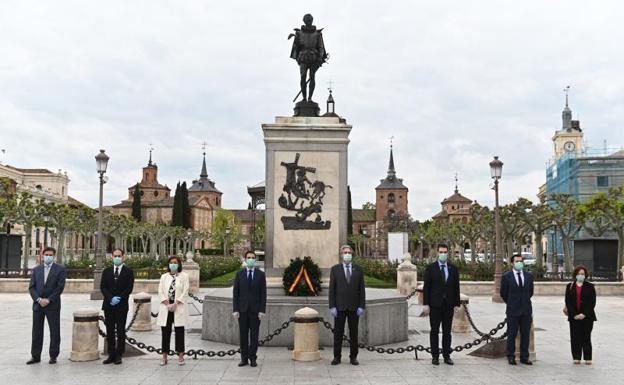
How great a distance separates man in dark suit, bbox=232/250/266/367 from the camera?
32.1 feet

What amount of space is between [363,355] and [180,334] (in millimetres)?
3474

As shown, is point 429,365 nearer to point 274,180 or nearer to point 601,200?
point 274,180

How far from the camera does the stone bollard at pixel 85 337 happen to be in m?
10.2

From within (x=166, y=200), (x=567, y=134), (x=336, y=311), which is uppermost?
(x=567, y=134)

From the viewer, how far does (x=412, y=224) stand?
95.2m

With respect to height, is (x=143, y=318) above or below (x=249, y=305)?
below

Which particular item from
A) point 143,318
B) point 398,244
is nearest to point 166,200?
point 398,244

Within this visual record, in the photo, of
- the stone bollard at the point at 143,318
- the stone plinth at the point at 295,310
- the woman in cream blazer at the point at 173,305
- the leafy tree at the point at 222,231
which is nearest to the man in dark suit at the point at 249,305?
the woman in cream blazer at the point at 173,305

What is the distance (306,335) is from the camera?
10164mm

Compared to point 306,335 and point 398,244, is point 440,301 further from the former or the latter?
point 398,244

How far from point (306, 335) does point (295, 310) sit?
4.21ft

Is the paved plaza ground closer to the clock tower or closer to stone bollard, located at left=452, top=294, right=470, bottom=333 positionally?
stone bollard, located at left=452, top=294, right=470, bottom=333

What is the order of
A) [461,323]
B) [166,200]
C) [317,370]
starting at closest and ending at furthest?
[317,370] → [461,323] → [166,200]

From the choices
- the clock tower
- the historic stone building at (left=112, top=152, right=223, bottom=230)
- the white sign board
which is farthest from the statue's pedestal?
the historic stone building at (left=112, top=152, right=223, bottom=230)
